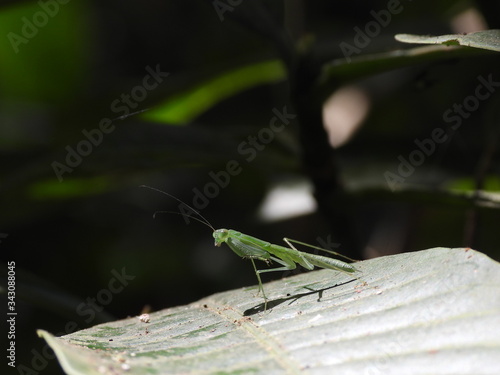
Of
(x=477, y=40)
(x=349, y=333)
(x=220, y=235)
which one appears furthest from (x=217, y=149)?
(x=349, y=333)

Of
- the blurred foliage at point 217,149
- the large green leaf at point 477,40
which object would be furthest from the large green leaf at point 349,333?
the blurred foliage at point 217,149

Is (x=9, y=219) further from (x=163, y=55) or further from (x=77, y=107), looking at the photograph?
(x=163, y=55)

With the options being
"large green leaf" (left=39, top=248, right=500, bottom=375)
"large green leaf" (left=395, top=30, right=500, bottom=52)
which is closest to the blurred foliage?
"large green leaf" (left=395, top=30, right=500, bottom=52)

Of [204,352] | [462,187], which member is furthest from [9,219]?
[462,187]

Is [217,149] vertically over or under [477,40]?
over

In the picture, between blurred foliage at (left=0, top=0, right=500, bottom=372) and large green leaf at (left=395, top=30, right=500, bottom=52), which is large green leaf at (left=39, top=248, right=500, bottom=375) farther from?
blurred foliage at (left=0, top=0, right=500, bottom=372)

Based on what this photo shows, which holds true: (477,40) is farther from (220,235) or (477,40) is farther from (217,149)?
(217,149)

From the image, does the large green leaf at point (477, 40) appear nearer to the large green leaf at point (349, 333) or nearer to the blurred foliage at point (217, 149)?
the blurred foliage at point (217, 149)
